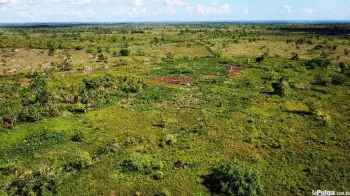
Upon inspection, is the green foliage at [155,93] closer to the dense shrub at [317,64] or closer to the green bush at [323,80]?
the green bush at [323,80]

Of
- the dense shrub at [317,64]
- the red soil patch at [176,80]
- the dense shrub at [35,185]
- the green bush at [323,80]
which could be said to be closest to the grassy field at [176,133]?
the dense shrub at [35,185]

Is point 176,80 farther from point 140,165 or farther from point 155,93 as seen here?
point 140,165

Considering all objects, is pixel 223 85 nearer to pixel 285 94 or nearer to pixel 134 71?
pixel 285 94

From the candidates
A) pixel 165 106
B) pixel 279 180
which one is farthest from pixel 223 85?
pixel 279 180

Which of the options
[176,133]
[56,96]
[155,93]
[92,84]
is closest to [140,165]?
[176,133]

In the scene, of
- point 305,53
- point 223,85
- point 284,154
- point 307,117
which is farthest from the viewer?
point 305,53

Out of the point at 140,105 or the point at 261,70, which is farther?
the point at 261,70
